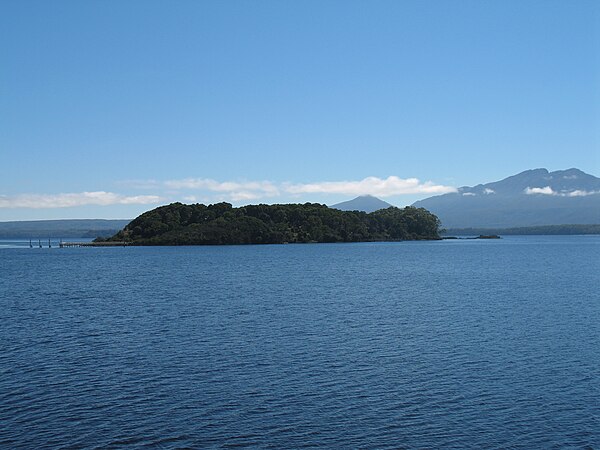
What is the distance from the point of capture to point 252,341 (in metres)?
39.4

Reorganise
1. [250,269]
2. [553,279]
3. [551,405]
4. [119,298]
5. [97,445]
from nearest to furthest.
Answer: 1. [97,445]
2. [551,405]
3. [119,298]
4. [553,279]
5. [250,269]

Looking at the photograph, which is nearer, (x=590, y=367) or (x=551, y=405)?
(x=551, y=405)

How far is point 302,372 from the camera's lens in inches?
1236

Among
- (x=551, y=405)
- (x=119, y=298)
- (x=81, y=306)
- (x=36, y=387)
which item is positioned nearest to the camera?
(x=551, y=405)

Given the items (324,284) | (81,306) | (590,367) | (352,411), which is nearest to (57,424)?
(352,411)

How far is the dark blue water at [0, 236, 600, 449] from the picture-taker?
23.1 metres

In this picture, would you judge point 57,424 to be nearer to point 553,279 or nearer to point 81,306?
point 81,306

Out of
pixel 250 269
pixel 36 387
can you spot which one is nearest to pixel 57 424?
pixel 36 387

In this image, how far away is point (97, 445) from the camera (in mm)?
21859

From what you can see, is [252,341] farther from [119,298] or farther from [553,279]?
[553,279]

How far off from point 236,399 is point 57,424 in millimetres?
7055

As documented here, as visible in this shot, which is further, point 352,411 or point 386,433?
point 352,411

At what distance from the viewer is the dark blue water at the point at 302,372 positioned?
23125 millimetres

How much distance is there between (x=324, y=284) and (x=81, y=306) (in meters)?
31.0
